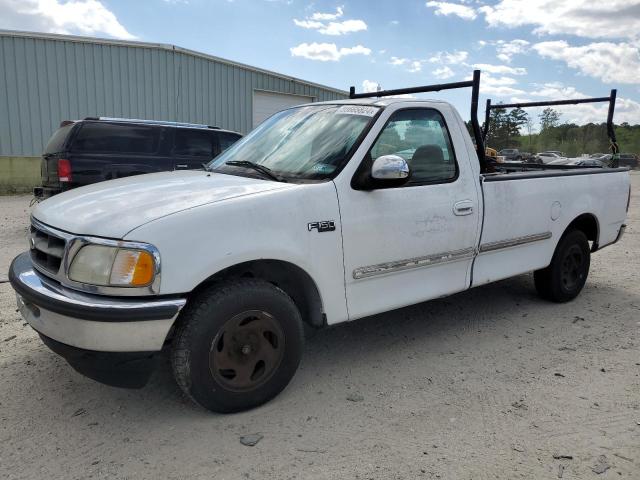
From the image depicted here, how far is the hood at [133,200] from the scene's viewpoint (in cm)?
262

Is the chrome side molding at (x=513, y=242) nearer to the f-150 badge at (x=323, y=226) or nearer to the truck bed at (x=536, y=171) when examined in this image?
the truck bed at (x=536, y=171)

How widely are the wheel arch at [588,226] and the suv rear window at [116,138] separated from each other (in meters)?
6.71

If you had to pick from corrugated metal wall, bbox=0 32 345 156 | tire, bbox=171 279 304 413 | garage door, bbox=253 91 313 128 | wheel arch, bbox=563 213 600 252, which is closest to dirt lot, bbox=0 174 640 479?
tire, bbox=171 279 304 413

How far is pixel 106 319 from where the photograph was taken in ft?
8.15

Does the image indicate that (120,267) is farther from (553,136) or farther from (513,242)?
(553,136)

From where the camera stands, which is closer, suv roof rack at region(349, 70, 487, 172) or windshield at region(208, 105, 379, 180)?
windshield at region(208, 105, 379, 180)

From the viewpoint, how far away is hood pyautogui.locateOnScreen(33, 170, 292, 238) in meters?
2.62

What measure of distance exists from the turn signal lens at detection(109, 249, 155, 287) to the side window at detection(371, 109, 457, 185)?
1.75 metres

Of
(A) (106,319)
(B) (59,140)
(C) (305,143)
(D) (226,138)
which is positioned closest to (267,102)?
(D) (226,138)

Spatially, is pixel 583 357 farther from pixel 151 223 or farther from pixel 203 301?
pixel 151 223

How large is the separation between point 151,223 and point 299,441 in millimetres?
1381

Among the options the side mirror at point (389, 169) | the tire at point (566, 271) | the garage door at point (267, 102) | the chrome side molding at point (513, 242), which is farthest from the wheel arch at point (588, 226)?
the garage door at point (267, 102)

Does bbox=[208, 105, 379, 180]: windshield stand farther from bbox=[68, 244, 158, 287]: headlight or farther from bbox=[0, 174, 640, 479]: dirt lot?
bbox=[0, 174, 640, 479]: dirt lot

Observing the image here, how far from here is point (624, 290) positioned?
5719mm
